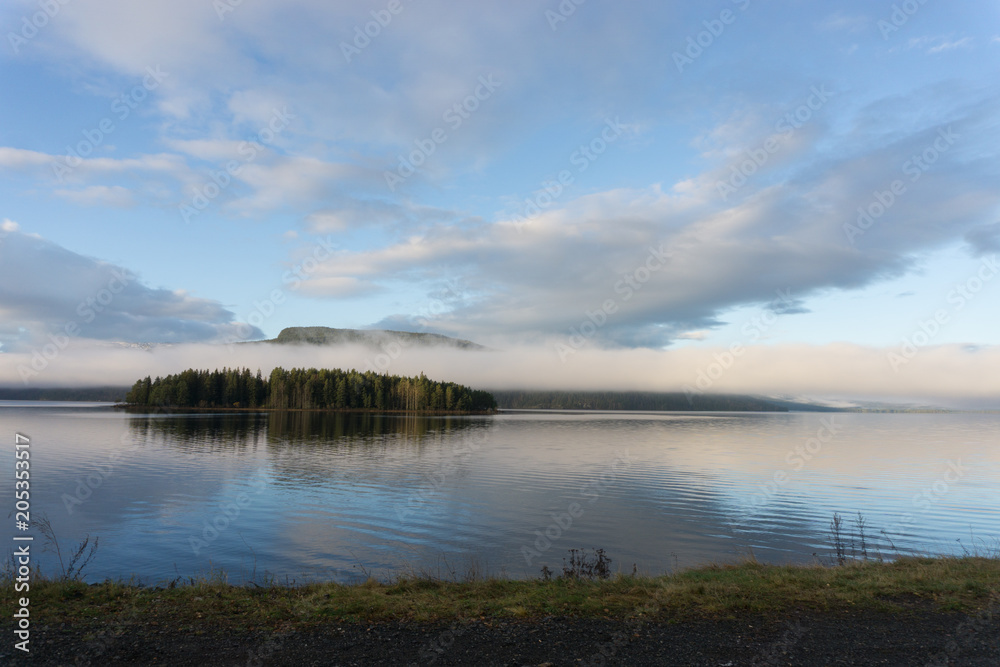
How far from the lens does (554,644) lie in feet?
35.2

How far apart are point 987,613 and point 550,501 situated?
24.8m

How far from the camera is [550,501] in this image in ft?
117

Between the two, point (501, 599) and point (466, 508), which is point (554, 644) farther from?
point (466, 508)

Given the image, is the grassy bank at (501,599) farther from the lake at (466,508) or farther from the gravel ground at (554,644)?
the lake at (466,508)

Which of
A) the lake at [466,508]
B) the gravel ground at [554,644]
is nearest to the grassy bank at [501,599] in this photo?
the gravel ground at [554,644]

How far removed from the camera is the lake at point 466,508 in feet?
73.3

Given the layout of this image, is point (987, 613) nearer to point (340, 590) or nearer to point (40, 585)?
point (340, 590)

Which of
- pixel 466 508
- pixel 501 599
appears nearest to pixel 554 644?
pixel 501 599

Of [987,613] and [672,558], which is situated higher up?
[987,613]

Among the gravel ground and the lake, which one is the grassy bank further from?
the lake

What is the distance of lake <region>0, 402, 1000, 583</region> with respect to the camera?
2233 centimetres

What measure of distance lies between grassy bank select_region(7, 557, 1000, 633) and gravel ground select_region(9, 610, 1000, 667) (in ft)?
1.98

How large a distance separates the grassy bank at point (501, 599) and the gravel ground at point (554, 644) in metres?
0.60

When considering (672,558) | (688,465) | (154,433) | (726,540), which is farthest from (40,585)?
(154,433)
